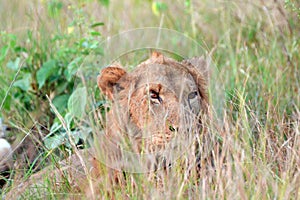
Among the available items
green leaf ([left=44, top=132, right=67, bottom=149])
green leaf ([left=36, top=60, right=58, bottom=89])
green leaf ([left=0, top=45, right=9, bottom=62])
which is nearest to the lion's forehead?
green leaf ([left=44, top=132, right=67, bottom=149])

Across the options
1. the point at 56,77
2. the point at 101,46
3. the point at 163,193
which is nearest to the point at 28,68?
the point at 56,77

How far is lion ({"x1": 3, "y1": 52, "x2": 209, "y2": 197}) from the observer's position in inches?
124

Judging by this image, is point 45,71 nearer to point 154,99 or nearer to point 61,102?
point 61,102

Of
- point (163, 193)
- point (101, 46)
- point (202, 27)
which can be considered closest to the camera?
point (163, 193)

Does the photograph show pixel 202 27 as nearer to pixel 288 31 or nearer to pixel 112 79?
pixel 288 31

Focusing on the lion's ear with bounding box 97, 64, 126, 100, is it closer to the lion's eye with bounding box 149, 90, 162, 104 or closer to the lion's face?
the lion's face

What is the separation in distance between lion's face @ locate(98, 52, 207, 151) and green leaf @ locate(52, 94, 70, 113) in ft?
3.40

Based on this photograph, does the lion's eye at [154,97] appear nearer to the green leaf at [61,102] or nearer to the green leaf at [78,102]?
the green leaf at [78,102]

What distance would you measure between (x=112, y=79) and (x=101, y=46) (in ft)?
3.29

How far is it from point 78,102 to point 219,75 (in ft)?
2.77

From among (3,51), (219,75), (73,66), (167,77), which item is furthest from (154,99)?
(3,51)

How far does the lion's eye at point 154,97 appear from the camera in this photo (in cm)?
321

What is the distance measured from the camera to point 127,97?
332cm

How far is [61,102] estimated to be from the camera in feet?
14.7
